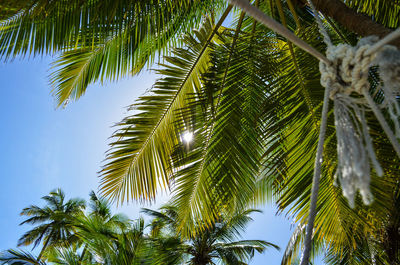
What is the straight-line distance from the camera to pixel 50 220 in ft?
43.5

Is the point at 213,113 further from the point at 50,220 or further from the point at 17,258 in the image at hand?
the point at 50,220

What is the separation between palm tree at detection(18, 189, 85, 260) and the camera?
1255cm

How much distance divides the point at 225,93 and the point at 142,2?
1.07 m

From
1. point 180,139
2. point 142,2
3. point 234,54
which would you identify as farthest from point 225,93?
point 142,2

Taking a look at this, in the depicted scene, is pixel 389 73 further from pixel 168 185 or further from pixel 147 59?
pixel 147 59

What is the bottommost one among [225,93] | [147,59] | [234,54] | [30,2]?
[225,93]

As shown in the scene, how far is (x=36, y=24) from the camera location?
2.58 m

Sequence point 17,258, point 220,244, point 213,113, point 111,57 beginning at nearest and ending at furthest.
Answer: point 213,113
point 111,57
point 17,258
point 220,244

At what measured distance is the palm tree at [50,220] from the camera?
1255 cm

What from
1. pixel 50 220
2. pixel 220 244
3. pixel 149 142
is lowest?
pixel 149 142

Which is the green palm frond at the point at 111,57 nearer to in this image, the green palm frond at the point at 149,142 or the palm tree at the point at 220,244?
the green palm frond at the point at 149,142

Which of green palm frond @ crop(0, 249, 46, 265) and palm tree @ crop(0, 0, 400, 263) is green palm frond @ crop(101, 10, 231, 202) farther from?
green palm frond @ crop(0, 249, 46, 265)

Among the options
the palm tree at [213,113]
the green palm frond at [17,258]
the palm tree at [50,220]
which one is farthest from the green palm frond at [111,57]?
the palm tree at [50,220]

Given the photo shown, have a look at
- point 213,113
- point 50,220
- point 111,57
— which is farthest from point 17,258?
point 50,220
